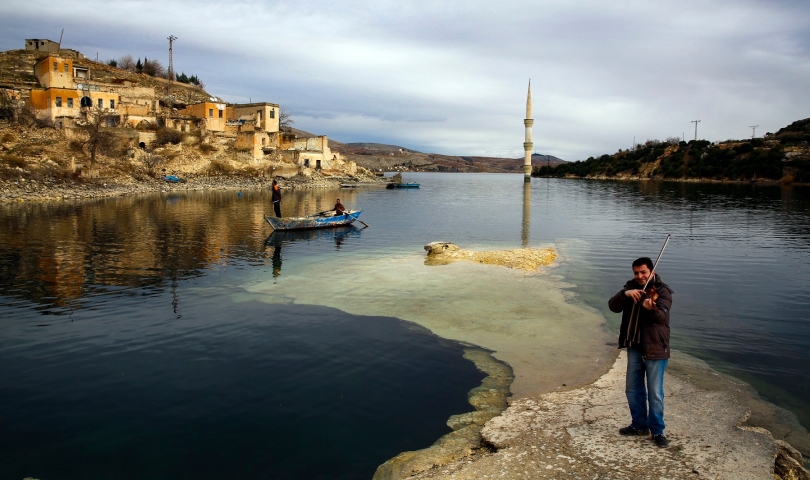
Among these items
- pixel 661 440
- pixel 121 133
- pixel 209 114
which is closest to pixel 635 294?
pixel 661 440

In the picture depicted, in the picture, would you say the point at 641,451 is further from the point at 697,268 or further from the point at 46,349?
the point at 697,268

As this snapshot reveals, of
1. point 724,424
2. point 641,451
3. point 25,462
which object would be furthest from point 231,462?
point 724,424

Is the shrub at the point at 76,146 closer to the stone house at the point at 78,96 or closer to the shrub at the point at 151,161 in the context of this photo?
the stone house at the point at 78,96

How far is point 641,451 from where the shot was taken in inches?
232

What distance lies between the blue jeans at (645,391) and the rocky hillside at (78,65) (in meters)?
79.4

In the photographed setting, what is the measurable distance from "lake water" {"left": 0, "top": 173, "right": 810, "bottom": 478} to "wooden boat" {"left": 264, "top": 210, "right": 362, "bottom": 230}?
3257 millimetres

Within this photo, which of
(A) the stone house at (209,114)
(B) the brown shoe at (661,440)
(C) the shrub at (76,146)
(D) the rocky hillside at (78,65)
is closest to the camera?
(B) the brown shoe at (661,440)

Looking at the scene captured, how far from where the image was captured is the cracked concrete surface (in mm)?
5531

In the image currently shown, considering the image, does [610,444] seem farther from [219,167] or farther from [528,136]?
[528,136]

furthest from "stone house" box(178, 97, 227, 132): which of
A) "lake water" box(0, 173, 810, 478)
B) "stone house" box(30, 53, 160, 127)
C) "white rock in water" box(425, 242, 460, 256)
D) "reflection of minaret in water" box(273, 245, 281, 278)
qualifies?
"white rock in water" box(425, 242, 460, 256)

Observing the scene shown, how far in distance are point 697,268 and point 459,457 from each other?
1661 cm

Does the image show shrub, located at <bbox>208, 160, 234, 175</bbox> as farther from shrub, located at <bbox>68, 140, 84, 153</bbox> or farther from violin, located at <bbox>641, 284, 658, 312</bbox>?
violin, located at <bbox>641, 284, 658, 312</bbox>

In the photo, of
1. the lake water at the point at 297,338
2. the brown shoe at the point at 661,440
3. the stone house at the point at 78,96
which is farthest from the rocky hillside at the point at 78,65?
the brown shoe at the point at 661,440

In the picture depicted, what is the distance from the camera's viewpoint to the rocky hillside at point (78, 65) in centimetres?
7106
